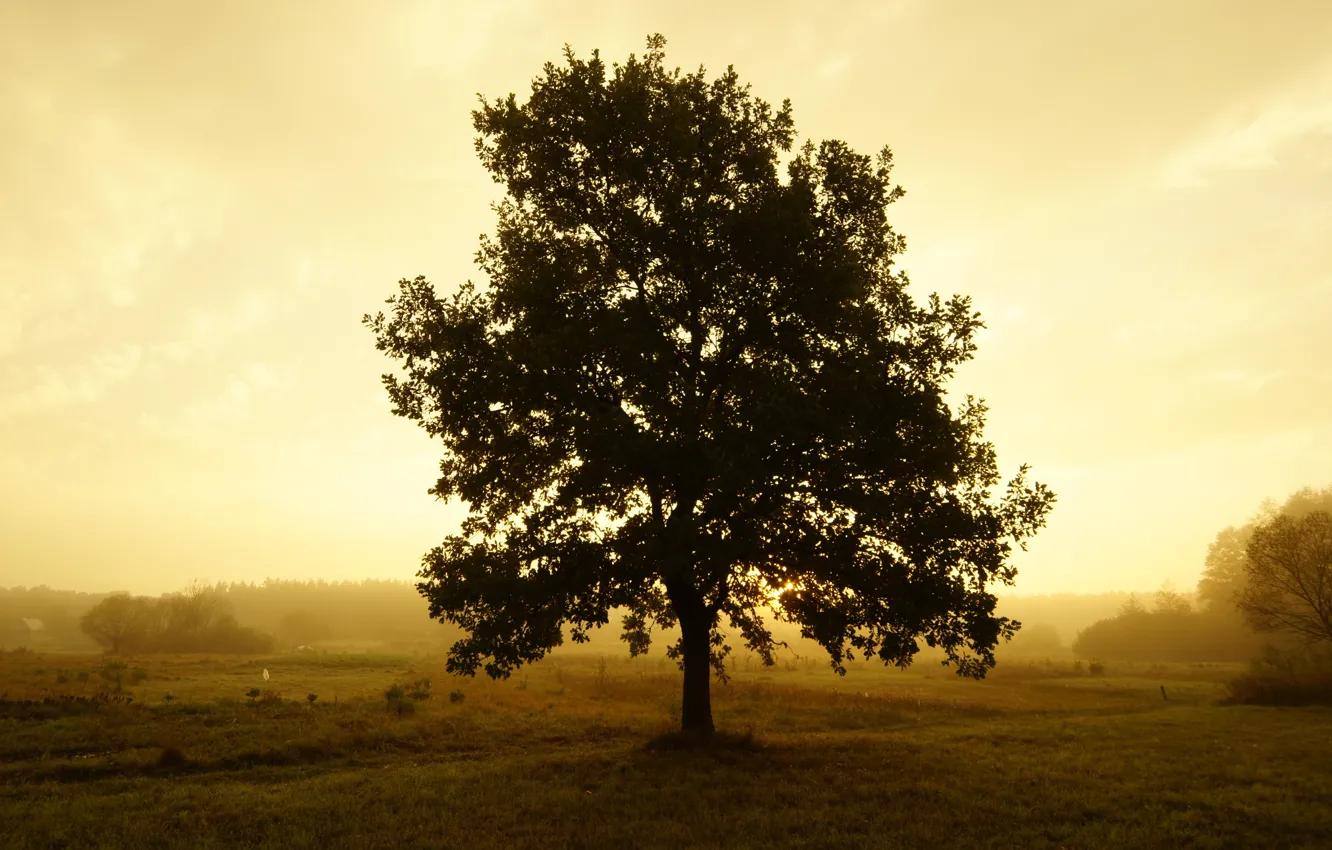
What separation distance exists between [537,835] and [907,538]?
11.0m

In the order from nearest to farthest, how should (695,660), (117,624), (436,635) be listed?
(695,660) → (117,624) → (436,635)

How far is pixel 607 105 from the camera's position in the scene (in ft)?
65.6

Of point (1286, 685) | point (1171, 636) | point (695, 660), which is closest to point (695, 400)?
point (695, 660)

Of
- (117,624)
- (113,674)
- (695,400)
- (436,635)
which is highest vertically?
(695,400)

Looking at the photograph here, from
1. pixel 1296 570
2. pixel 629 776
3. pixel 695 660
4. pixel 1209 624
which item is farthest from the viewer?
pixel 1209 624

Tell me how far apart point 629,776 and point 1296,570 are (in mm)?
52680

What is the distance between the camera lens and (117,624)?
94562 millimetres

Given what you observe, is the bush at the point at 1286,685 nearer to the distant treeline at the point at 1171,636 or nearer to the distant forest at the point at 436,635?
the distant forest at the point at 436,635

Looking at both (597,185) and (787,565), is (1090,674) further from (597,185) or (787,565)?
(597,185)

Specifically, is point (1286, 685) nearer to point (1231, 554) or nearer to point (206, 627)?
point (1231, 554)

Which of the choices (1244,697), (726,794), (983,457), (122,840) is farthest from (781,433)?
(1244,697)

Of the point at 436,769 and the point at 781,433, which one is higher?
the point at 781,433

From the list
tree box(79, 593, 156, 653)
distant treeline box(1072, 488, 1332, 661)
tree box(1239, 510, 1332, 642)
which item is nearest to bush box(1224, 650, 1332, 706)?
tree box(1239, 510, 1332, 642)

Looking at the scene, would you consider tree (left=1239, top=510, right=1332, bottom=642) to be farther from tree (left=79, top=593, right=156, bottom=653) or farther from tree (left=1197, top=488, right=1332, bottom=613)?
tree (left=79, top=593, right=156, bottom=653)
